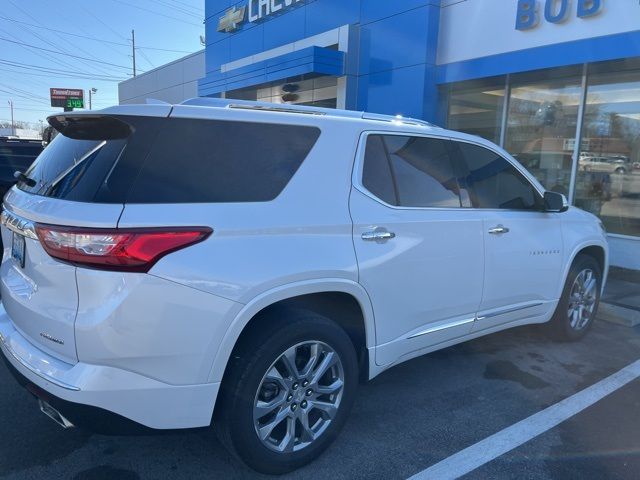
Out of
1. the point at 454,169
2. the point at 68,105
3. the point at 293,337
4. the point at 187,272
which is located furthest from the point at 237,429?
the point at 68,105

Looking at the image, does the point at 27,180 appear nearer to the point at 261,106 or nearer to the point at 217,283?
the point at 261,106

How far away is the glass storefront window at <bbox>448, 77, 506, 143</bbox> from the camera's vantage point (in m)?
9.88

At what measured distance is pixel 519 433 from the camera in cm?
330

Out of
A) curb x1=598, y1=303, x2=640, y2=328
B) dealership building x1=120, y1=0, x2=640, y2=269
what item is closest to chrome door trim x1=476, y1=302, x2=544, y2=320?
curb x1=598, y1=303, x2=640, y2=328

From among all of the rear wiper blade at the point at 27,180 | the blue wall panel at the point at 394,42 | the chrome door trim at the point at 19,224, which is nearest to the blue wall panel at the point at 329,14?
the blue wall panel at the point at 394,42

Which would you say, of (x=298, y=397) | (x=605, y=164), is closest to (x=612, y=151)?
(x=605, y=164)

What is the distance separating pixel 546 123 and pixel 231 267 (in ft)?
27.4

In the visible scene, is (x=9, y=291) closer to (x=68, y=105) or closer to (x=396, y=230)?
(x=396, y=230)

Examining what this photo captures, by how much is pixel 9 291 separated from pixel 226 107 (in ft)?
4.90

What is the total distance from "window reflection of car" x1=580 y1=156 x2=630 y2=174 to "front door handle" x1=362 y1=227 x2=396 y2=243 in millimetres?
6804

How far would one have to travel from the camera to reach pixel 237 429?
100 inches

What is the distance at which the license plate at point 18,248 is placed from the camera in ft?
8.83

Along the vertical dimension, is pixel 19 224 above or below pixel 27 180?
below

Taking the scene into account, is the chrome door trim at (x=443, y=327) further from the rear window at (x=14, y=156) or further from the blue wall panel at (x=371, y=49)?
the blue wall panel at (x=371, y=49)
